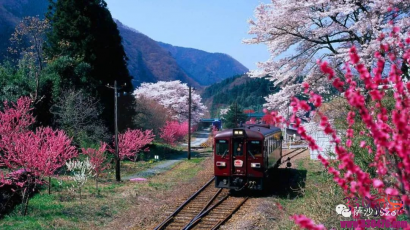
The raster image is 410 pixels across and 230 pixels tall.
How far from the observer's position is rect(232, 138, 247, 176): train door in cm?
1479

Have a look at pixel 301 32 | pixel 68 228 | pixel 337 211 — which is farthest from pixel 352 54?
pixel 301 32

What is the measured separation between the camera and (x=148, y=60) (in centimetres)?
16988

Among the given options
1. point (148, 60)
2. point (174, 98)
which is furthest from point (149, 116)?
point (148, 60)

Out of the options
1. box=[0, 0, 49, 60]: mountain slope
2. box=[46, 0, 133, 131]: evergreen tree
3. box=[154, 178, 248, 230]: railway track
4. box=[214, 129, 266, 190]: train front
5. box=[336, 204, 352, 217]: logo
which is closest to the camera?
box=[336, 204, 352, 217]: logo

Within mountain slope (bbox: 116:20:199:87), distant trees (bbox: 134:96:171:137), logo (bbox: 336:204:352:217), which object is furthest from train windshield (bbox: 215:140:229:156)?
mountain slope (bbox: 116:20:199:87)

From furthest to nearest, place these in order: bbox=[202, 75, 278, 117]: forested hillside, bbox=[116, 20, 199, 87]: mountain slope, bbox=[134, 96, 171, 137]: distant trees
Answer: bbox=[116, 20, 199, 87]: mountain slope < bbox=[202, 75, 278, 117]: forested hillside < bbox=[134, 96, 171, 137]: distant trees

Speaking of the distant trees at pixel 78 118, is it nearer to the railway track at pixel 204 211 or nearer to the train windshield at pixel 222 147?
the railway track at pixel 204 211

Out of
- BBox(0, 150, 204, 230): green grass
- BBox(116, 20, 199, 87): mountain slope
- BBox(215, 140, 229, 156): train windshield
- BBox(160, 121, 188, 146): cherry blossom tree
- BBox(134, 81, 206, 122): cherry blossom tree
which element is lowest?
BBox(0, 150, 204, 230): green grass

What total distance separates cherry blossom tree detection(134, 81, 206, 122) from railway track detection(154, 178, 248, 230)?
125 feet

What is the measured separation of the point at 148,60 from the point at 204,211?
161m

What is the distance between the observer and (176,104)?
188 ft

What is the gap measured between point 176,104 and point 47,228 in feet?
153

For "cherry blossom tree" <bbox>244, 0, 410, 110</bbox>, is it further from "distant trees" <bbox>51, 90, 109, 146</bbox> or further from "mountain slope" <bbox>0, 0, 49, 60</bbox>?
"mountain slope" <bbox>0, 0, 49, 60</bbox>

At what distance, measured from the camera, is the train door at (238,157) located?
14789mm
